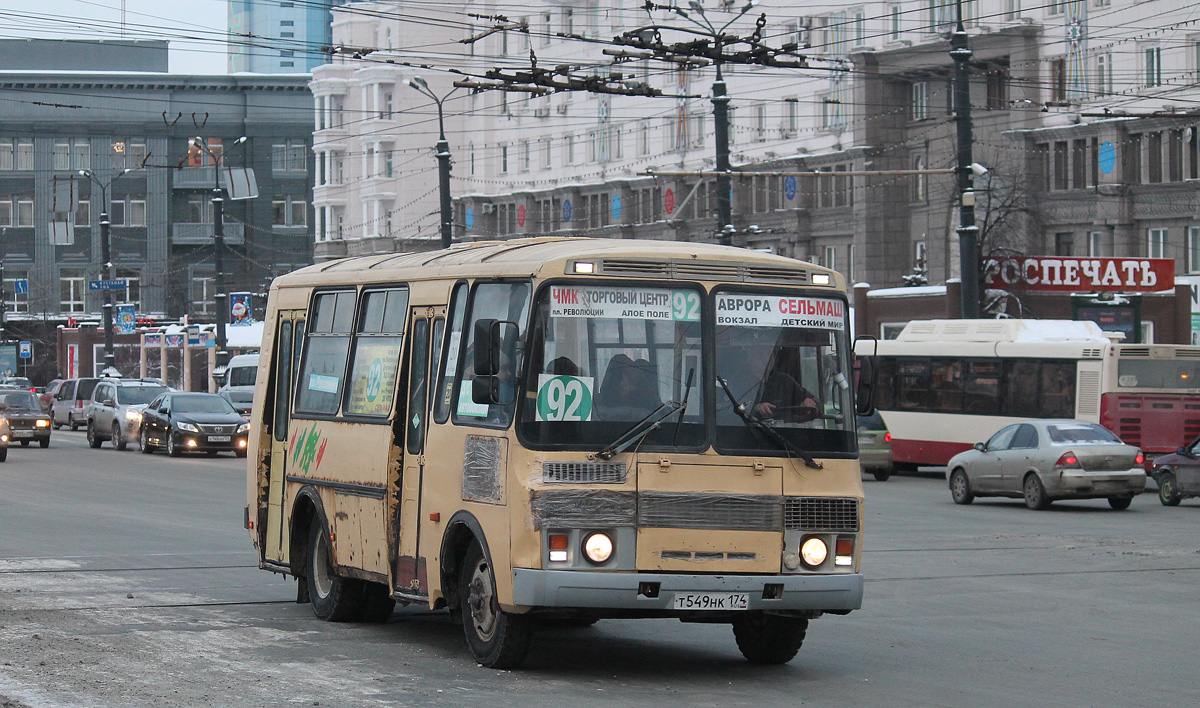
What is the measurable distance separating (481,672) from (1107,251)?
48430mm

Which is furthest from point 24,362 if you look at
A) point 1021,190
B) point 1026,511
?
point 1026,511

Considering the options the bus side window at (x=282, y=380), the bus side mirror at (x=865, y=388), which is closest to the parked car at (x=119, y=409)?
the bus side window at (x=282, y=380)

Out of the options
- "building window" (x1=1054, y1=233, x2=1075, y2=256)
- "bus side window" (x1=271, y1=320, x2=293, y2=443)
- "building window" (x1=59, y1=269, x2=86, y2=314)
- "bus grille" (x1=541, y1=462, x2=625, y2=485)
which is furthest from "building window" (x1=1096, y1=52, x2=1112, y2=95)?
"building window" (x1=59, y1=269, x2=86, y2=314)

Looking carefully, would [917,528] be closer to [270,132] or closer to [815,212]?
[815,212]

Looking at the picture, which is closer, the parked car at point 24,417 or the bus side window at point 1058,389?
the bus side window at point 1058,389

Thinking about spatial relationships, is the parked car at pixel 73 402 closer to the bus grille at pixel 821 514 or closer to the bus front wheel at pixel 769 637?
the bus front wheel at pixel 769 637

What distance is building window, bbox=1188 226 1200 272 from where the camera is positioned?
172 ft

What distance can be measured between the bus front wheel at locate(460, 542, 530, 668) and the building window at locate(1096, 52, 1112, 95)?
157 ft

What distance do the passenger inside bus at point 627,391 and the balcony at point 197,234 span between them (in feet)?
294

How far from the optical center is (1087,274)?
47344 mm

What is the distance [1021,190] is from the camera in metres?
56.4

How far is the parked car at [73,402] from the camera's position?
55781 millimetres

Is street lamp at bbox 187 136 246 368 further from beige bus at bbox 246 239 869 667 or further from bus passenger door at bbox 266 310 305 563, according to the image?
beige bus at bbox 246 239 869 667

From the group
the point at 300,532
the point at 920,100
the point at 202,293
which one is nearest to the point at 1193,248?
the point at 920,100
